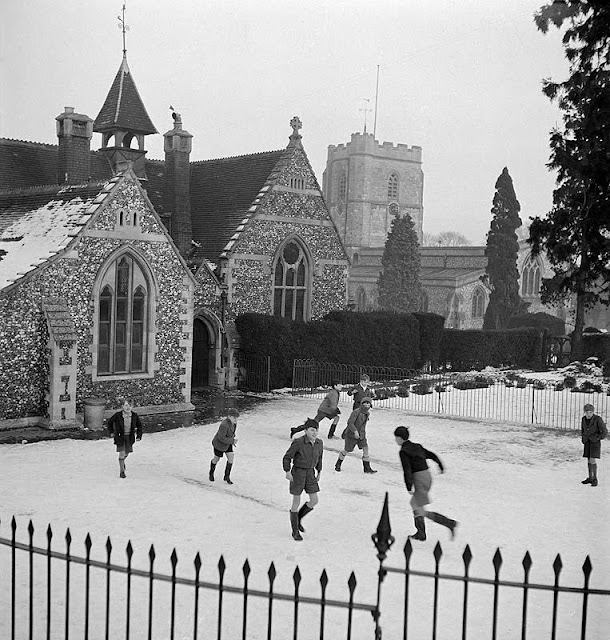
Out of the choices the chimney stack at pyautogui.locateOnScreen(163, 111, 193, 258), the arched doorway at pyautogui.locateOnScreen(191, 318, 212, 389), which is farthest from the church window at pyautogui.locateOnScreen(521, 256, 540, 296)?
the arched doorway at pyautogui.locateOnScreen(191, 318, 212, 389)

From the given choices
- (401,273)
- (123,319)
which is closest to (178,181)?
(123,319)

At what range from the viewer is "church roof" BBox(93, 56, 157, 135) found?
101 ft

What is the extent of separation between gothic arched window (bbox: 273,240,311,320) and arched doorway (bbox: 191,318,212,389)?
314 cm

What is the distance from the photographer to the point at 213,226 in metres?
31.5

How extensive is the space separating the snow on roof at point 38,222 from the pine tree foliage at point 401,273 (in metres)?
30.6

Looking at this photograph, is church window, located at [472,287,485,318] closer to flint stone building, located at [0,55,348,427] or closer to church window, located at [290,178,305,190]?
flint stone building, located at [0,55,348,427]

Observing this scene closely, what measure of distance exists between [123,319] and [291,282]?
1013cm

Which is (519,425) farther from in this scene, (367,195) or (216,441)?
(367,195)

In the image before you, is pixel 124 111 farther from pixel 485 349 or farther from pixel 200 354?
pixel 485 349

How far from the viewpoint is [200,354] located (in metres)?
29.7

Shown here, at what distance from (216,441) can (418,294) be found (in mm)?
39237

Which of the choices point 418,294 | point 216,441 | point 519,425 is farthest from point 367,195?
point 216,441

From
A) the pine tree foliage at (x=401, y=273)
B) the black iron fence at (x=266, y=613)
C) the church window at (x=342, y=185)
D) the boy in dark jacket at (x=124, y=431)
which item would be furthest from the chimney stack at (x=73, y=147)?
the church window at (x=342, y=185)

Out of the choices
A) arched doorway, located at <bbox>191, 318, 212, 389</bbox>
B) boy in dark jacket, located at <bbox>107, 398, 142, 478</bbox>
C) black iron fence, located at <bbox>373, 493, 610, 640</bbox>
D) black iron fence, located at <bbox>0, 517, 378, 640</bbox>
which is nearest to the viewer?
black iron fence, located at <bbox>0, 517, 378, 640</bbox>
